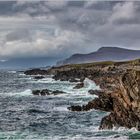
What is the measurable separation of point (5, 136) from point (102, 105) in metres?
23.8

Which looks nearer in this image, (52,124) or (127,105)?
(127,105)

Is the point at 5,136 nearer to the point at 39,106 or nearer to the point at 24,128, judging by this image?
the point at 24,128

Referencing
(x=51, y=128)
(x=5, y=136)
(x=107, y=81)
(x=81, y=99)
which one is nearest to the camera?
(x=5, y=136)

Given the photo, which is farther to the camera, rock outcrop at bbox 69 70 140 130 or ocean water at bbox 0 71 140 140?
rock outcrop at bbox 69 70 140 130

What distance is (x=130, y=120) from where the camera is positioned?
56.6m

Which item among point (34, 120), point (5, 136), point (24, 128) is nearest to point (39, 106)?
point (34, 120)

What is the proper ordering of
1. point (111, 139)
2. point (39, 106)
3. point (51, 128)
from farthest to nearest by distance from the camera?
point (39, 106)
point (51, 128)
point (111, 139)

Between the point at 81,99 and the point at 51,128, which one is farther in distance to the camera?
the point at 81,99

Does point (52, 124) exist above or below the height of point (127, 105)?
below

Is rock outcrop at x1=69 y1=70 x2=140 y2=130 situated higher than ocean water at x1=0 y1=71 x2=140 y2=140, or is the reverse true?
rock outcrop at x1=69 y1=70 x2=140 y2=130

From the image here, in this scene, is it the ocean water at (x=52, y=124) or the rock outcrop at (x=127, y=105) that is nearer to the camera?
the ocean water at (x=52, y=124)

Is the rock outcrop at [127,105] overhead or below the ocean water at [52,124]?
overhead

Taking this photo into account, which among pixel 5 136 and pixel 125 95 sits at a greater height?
pixel 125 95

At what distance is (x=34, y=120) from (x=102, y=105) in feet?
42.1
